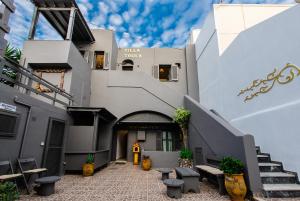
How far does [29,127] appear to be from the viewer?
5.12 meters

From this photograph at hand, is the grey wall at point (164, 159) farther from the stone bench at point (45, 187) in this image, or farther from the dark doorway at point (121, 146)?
the stone bench at point (45, 187)

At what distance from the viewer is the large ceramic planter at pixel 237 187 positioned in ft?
12.1

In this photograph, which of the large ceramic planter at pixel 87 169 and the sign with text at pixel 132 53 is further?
the sign with text at pixel 132 53

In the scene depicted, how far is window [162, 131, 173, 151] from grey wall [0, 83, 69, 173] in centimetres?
765

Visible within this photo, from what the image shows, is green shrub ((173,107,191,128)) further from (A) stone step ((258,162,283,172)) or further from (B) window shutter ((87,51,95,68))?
(B) window shutter ((87,51,95,68))

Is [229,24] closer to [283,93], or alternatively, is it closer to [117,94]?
[283,93]

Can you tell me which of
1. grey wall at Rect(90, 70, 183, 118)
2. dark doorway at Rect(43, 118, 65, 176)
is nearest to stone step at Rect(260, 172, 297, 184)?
grey wall at Rect(90, 70, 183, 118)

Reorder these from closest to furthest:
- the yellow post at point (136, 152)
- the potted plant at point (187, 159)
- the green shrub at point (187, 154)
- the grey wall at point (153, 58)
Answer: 1. the potted plant at point (187, 159)
2. the green shrub at point (187, 154)
3. the yellow post at point (136, 152)
4. the grey wall at point (153, 58)

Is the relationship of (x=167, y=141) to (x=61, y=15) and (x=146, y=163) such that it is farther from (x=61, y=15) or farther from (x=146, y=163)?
(x=61, y=15)

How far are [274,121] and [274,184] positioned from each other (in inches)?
73.3

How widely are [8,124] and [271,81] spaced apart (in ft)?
26.6

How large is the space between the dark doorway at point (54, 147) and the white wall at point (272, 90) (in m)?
7.56

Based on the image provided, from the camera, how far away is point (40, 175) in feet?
17.5

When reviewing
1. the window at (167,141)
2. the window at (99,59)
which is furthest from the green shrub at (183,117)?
the window at (99,59)
